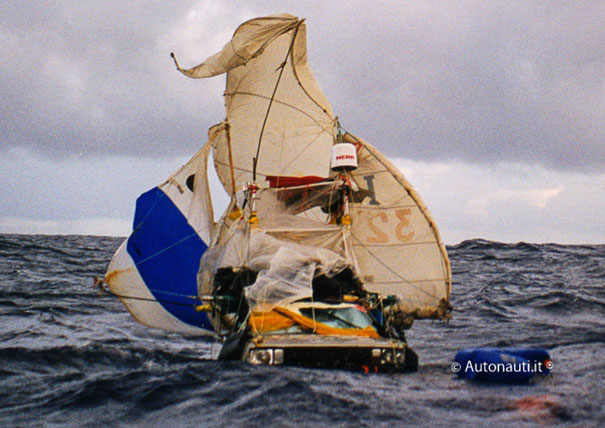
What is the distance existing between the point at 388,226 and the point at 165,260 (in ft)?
19.9

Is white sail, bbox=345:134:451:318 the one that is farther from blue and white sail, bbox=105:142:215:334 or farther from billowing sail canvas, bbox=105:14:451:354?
blue and white sail, bbox=105:142:215:334

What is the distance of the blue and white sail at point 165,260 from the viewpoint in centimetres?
1505

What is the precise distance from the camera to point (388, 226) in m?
17.4

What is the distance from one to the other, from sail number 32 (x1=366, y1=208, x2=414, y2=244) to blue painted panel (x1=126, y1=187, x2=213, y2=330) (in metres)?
4.92

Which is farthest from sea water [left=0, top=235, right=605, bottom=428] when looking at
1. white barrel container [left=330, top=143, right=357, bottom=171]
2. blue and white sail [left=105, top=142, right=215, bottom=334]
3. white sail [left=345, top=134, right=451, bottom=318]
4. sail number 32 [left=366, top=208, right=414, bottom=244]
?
white barrel container [left=330, top=143, right=357, bottom=171]

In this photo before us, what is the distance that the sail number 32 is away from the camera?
1725 centimetres

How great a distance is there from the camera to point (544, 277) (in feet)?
99.9

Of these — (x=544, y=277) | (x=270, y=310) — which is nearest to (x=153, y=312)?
(x=270, y=310)

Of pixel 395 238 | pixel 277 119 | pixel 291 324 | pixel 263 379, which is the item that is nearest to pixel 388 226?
pixel 395 238

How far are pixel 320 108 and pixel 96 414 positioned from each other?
43.6ft

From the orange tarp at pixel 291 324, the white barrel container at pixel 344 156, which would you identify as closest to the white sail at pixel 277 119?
the white barrel container at pixel 344 156

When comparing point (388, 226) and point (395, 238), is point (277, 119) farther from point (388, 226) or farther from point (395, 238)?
point (395, 238)

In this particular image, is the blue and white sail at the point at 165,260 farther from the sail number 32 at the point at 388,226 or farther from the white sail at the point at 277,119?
the sail number 32 at the point at 388,226

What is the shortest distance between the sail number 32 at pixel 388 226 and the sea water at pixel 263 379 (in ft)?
8.65
